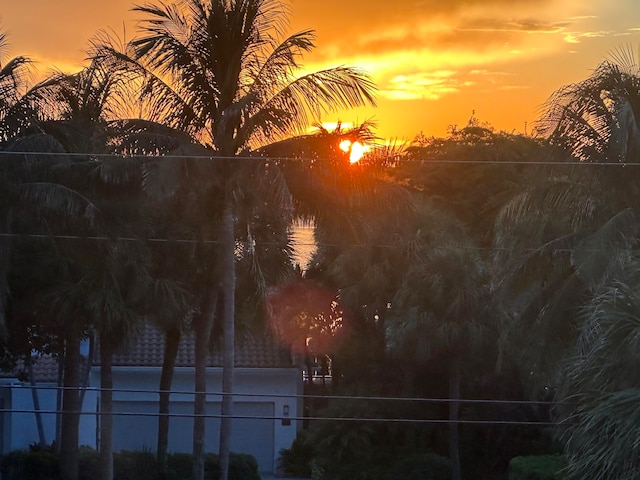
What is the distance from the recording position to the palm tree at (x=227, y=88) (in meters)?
16.6

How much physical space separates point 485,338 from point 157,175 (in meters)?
10.4

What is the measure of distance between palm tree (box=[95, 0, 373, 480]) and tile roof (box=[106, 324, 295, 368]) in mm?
8875

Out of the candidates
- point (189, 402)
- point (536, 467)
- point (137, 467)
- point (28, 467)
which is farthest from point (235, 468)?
point (536, 467)

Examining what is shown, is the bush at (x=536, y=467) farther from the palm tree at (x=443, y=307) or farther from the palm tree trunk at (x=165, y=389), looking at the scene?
the palm tree trunk at (x=165, y=389)

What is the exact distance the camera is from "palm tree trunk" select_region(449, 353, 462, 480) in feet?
70.5

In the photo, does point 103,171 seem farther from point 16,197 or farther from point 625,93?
point 625,93

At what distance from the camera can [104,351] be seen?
1917cm

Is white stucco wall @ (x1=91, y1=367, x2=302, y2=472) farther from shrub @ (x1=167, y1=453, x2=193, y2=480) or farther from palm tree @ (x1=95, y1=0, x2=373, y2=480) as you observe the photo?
palm tree @ (x1=95, y1=0, x2=373, y2=480)

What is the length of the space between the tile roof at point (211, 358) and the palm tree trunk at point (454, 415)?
543 cm

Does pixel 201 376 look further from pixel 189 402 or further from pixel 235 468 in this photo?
pixel 189 402

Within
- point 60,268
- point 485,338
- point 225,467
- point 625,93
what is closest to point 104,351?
point 60,268

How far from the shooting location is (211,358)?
85.8 ft

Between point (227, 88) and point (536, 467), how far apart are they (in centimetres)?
950

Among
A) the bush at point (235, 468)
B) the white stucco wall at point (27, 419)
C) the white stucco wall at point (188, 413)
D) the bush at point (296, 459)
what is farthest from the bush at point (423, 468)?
the white stucco wall at point (27, 419)
